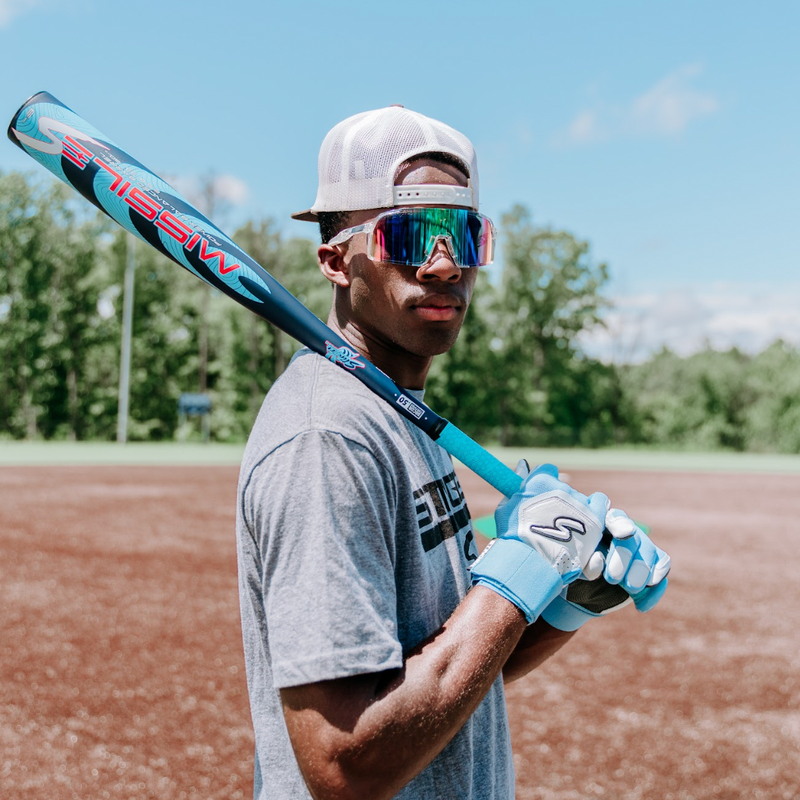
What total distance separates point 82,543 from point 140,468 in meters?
13.7

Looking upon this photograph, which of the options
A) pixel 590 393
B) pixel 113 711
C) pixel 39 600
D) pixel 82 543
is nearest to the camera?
pixel 113 711

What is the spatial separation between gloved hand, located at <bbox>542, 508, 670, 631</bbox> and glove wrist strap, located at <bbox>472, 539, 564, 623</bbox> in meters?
0.25

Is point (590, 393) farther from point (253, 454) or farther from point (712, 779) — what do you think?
point (253, 454)

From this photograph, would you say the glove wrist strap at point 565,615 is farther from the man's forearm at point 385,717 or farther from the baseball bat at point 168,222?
the man's forearm at point 385,717

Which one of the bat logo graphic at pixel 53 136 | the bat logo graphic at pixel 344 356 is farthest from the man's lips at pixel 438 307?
the bat logo graphic at pixel 53 136

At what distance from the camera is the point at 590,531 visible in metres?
1.85

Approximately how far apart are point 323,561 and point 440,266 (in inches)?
34.2

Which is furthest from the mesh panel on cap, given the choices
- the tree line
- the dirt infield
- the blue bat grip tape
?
the tree line

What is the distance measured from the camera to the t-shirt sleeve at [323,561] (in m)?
1.36

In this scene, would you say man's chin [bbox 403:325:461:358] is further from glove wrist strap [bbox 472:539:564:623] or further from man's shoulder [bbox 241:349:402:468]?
glove wrist strap [bbox 472:539:564:623]

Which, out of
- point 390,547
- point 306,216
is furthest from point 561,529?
point 306,216

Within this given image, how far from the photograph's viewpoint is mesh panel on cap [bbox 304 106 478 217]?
1854 millimetres

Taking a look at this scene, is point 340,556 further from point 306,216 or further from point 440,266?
point 306,216

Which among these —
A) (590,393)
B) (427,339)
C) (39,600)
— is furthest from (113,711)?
(590,393)
